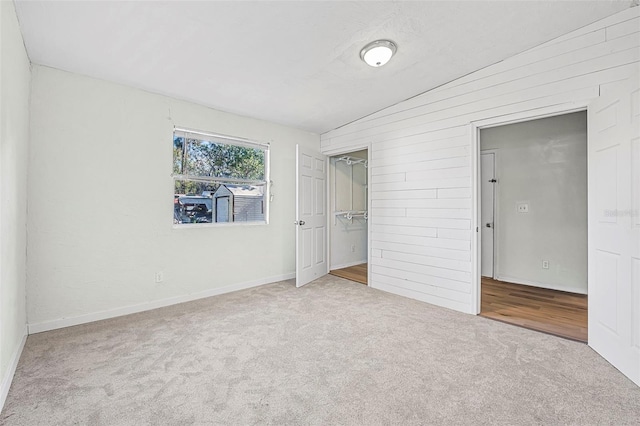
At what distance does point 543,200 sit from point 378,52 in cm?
346

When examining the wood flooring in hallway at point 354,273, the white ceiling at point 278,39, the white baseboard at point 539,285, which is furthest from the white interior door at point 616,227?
the wood flooring in hallway at point 354,273

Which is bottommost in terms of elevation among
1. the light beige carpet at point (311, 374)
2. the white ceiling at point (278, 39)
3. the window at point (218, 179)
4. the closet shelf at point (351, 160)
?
the light beige carpet at point (311, 374)

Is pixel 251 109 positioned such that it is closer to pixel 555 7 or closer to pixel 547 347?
pixel 555 7

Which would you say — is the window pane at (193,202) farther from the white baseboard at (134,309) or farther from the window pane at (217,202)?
the white baseboard at (134,309)

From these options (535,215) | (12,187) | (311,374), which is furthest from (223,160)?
(535,215)

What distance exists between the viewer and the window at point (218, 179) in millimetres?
3623

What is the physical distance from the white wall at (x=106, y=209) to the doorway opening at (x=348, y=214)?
2.10 m

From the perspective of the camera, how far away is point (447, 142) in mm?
3461

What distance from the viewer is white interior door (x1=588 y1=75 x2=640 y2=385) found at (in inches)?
78.7

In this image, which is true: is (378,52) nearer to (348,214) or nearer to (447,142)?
(447,142)

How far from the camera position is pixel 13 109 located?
2018 mm

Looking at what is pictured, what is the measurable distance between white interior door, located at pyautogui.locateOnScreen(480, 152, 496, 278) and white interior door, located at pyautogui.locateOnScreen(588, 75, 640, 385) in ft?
7.59

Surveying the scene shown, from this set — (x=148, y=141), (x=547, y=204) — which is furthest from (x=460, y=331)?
(x=148, y=141)

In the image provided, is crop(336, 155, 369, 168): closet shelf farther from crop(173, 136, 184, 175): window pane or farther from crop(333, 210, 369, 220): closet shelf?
crop(173, 136, 184, 175): window pane
